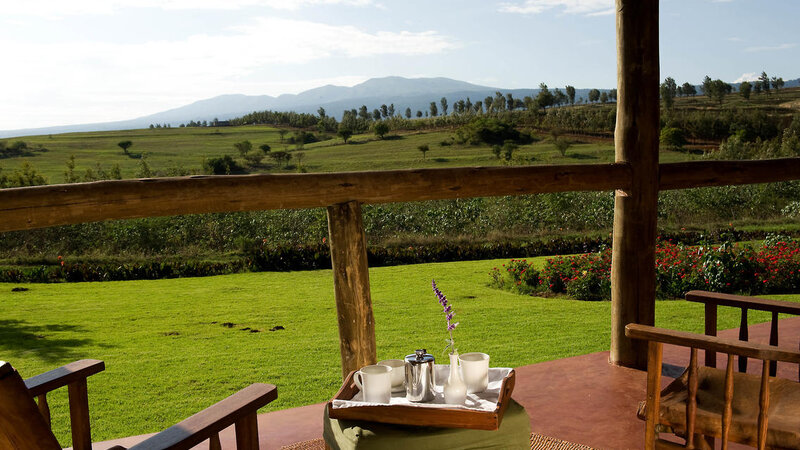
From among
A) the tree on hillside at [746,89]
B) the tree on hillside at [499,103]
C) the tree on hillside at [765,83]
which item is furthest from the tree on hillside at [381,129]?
the tree on hillside at [765,83]

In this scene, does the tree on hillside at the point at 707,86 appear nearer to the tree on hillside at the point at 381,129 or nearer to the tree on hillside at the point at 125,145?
the tree on hillside at the point at 381,129

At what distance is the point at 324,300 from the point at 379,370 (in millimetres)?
5892

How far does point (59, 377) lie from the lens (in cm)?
148

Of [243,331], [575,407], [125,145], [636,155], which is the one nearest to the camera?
[575,407]

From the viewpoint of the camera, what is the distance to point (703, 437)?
158 cm

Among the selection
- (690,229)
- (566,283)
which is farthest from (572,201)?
(566,283)

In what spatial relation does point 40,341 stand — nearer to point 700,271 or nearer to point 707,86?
point 700,271

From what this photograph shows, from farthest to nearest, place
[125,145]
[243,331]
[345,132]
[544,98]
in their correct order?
[345,132] < [544,98] < [125,145] < [243,331]

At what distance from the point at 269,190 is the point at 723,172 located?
2143 mm

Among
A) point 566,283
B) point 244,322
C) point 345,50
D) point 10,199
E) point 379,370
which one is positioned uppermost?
point 345,50

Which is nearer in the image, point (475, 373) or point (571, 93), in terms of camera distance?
point (475, 373)

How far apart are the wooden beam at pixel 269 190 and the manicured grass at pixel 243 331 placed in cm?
233

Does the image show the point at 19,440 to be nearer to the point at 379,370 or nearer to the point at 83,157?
the point at 379,370

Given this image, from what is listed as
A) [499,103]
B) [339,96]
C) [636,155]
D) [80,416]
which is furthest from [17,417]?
[339,96]
